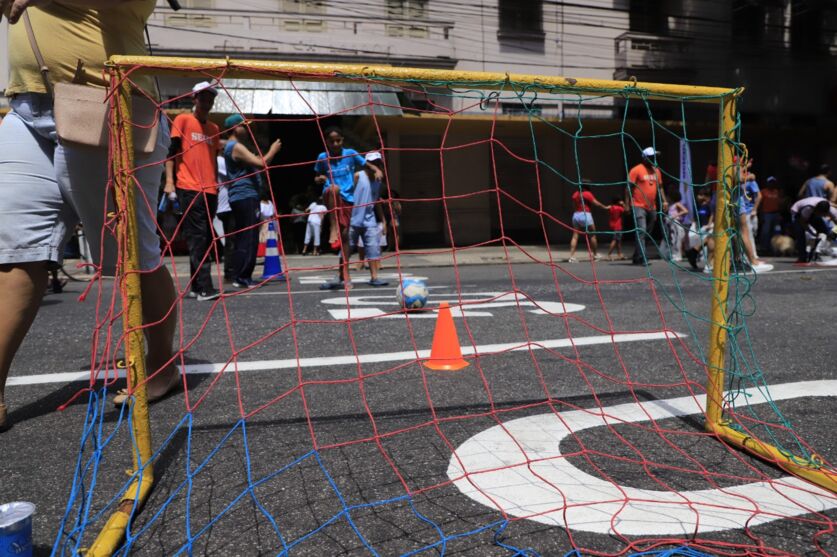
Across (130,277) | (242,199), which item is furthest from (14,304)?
(242,199)

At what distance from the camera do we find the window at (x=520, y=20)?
67.0 feet

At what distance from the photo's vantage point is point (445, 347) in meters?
3.57

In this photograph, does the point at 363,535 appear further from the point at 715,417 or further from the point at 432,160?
the point at 432,160

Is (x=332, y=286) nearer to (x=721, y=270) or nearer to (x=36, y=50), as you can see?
(x=36, y=50)

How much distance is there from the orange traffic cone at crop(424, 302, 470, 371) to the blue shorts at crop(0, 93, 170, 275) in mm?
1591

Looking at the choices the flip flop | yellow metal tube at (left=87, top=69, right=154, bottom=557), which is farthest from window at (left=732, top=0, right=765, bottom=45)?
yellow metal tube at (left=87, top=69, right=154, bottom=557)

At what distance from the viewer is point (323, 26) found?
18.5 meters

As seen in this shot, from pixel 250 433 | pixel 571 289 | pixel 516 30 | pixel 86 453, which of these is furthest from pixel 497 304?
pixel 516 30

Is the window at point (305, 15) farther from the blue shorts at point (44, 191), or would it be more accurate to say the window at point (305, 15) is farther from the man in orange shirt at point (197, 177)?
the blue shorts at point (44, 191)

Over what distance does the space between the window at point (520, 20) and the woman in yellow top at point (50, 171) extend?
19.5 meters

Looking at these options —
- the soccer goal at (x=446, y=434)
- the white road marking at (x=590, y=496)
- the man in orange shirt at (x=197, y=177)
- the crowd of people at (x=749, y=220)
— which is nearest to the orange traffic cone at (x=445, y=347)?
the soccer goal at (x=446, y=434)

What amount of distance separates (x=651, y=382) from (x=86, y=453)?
2.56 m

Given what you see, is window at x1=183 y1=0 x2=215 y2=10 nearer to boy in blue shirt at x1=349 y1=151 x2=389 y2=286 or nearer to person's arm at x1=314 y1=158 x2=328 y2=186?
boy in blue shirt at x1=349 y1=151 x2=389 y2=286

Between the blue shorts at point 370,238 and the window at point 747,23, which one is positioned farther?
the window at point 747,23
